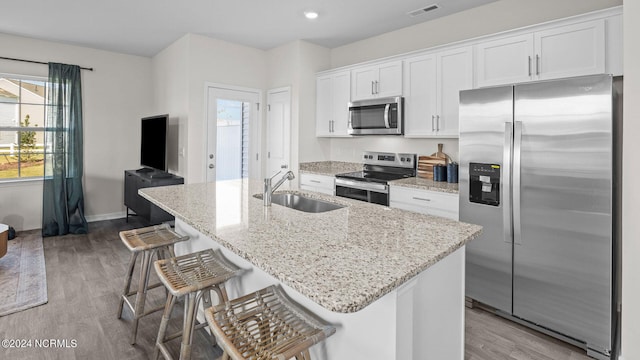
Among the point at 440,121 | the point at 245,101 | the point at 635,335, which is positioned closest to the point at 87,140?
the point at 245,101

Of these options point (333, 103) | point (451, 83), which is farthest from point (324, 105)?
point (451, 83)

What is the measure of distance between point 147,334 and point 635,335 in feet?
9.78

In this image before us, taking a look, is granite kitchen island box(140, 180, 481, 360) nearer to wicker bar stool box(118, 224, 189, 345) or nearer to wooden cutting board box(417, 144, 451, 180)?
wicker bar stool box(118, 224, 189, 345)

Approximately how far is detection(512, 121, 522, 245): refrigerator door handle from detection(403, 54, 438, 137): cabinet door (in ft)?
3.50

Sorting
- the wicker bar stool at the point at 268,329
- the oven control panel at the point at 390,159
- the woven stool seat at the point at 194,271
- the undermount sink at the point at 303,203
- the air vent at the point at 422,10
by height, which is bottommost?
the wicker bar stool at the point at 268,329

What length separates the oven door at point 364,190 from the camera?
3479 millimetres

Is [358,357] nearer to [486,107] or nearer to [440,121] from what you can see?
[486,107]

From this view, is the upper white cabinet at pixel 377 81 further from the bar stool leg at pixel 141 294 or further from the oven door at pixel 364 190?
the bar stool leg at pixel 141 294

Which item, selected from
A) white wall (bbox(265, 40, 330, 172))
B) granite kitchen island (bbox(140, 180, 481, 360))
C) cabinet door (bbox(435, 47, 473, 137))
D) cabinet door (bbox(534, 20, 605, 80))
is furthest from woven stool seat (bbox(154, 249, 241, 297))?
white wall (bbox(265, 40, 330, 172))

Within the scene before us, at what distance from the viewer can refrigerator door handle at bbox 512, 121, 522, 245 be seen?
2.39 metres

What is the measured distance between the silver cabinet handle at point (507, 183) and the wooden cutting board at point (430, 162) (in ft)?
3.60

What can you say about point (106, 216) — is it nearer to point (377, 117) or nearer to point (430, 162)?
point (377, 117)

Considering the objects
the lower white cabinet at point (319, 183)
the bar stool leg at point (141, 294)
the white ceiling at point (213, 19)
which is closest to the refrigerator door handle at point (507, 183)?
the white ceiling at point (213, 19)

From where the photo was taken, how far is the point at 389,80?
12.5ft
